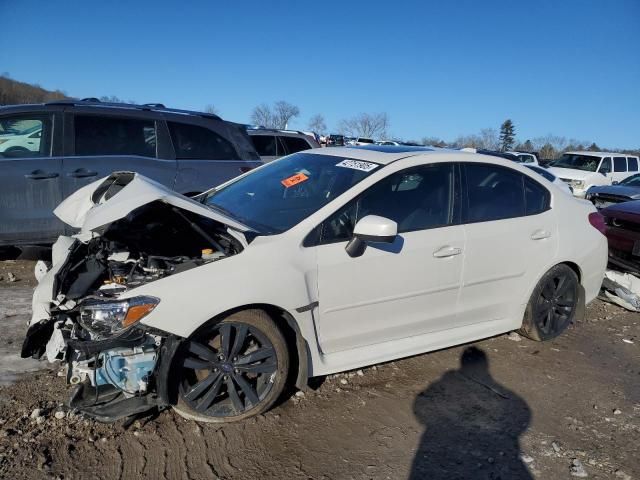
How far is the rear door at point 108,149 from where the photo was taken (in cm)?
563

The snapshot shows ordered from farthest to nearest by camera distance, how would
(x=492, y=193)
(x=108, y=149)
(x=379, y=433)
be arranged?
(x=108, y=149), (x=492, y=193), (x=379, y=433)

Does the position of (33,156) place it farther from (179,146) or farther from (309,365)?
(309,365)

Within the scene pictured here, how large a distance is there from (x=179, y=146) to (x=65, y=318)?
3822 mm

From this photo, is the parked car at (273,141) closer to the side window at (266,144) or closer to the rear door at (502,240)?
the side window at (266,144)

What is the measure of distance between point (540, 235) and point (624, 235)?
2.75 metres

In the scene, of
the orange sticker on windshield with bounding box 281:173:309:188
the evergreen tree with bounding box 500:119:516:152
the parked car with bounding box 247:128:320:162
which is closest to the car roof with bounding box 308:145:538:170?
the orange sticker on windshield with bounding box 281:173:309:188

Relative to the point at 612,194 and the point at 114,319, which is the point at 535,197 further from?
the point at 612,194

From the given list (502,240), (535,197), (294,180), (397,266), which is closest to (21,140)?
(294,180)

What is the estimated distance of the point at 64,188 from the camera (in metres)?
5.54

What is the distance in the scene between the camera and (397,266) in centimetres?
342

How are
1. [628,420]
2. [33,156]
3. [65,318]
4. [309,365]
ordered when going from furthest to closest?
[33,156] < [628,420] < [309,365] < [65,318]

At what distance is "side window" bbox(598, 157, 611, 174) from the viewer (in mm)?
18127

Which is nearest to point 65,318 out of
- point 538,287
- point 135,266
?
point 135,266

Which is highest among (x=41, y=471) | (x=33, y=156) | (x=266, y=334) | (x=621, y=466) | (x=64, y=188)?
(x=33, y=156)
